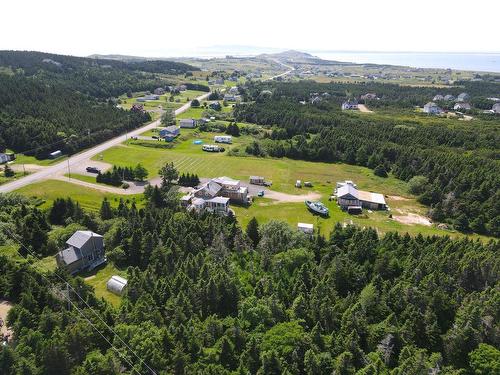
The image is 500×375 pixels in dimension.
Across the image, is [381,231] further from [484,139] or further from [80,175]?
[484,139]

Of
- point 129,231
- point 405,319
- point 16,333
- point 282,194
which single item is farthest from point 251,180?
point 16,333

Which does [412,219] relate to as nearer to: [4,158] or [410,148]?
[410,148]

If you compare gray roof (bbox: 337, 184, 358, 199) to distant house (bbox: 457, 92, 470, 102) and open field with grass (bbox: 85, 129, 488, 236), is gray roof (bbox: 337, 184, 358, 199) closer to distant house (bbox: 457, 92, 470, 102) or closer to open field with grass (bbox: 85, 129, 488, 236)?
open field with grass (bbox: 85, 129, 488, 236)

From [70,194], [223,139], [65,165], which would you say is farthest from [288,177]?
[65,165]

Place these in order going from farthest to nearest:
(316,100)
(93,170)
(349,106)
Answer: (316,100)
(349,106)
(93,170)

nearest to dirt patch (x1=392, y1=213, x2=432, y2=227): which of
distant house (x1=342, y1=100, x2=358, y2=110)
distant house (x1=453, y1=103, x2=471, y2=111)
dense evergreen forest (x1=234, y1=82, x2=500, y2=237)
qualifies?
dense evergreen forest (x1=234, y1=82, x2=500, y2=237)

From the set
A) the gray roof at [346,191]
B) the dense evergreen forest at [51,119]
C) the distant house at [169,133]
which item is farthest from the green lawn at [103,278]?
the distant house at [169,133]
